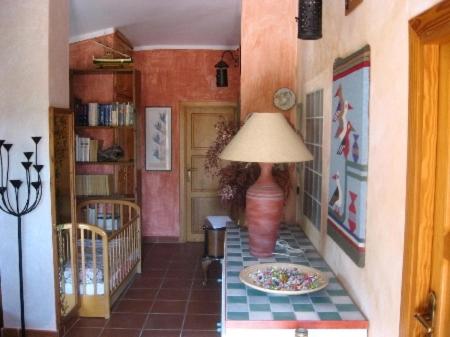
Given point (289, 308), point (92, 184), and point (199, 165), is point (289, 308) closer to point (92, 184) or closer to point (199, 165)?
point (92, 184)

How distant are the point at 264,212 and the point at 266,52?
1545 millimetres

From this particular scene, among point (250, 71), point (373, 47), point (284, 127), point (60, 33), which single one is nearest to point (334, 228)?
point (284, 127)

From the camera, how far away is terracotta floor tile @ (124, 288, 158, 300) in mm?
4220

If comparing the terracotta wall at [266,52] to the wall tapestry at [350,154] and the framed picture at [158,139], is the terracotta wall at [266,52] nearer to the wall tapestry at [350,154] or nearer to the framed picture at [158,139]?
the wall tapestry at [350,154]

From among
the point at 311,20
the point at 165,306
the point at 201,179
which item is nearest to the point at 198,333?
the point at 165,306

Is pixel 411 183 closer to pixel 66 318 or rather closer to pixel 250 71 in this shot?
pixel 250 71

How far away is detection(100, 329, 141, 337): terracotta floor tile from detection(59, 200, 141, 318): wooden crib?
0.81 feet

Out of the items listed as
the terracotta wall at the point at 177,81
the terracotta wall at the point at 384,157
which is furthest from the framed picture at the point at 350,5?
the terracotta wall at the point at 177,81

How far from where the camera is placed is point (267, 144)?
2352 millimetres

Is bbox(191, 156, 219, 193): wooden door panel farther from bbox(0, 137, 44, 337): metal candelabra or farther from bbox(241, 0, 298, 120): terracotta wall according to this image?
bbox(0, 137, 44, 337): metal candelabra

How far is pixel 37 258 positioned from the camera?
3271 millimetres

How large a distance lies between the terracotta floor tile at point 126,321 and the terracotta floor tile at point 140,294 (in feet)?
1.26

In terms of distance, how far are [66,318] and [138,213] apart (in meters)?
1.38

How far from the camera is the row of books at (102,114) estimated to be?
497 centimetres
